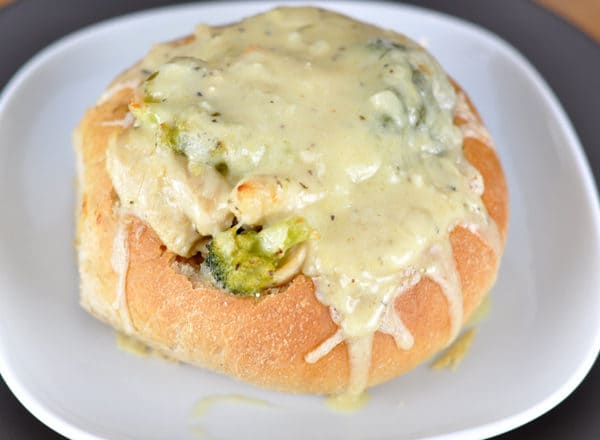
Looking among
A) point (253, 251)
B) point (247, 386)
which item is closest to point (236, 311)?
point (253, 251)

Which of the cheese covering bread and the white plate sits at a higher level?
the cheese covering bread

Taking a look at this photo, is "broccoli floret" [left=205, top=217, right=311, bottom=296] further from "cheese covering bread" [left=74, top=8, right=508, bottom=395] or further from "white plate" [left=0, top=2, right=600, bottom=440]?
"white plate" [left=0, top=2, right=600, bottom=440]

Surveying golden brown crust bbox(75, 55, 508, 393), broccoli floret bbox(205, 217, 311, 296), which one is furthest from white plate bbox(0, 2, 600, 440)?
broccoli floret bbox(205, 217, 311, 296)

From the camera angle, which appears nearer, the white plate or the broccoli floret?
the broccoli floret

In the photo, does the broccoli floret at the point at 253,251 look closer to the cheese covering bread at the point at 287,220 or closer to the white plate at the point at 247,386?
the cheese covering bread at the point at 287,220

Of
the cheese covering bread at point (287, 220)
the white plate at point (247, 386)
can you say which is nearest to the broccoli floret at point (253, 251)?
the cheese covering bread at point (287, 220)

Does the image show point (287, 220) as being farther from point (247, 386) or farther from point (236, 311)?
point (247, 386)
